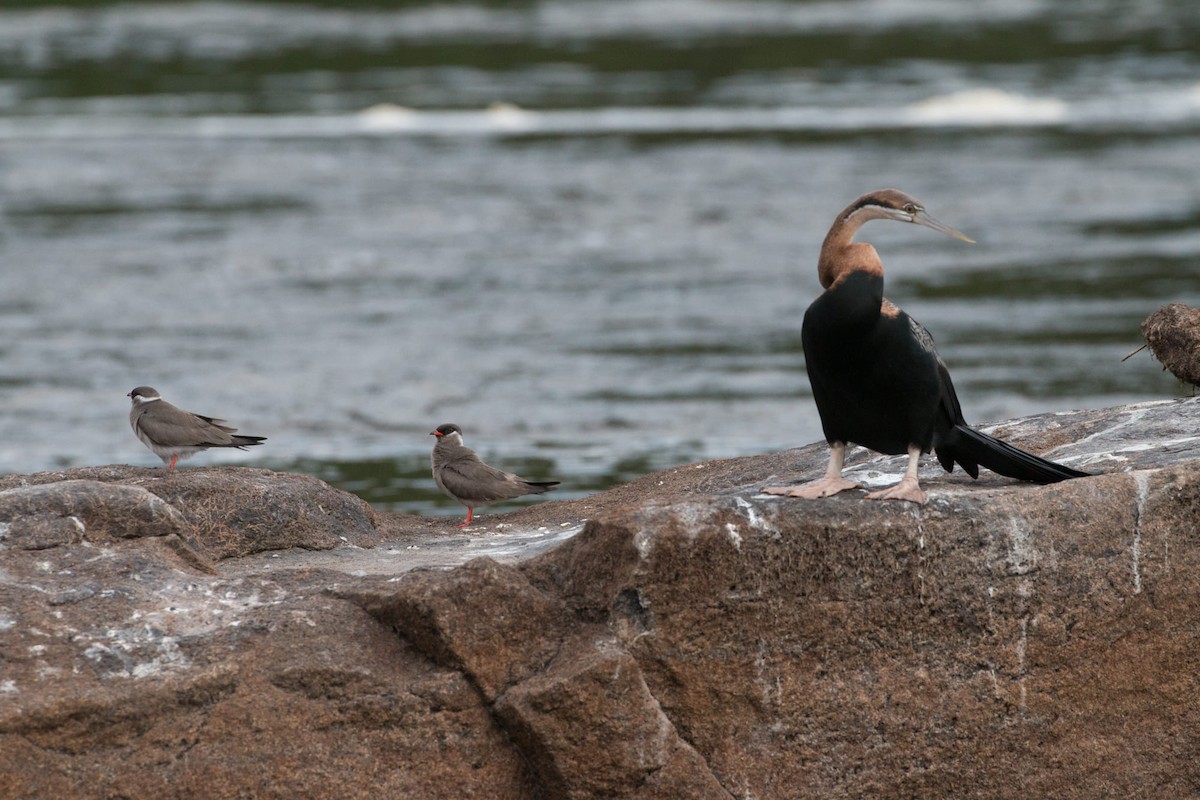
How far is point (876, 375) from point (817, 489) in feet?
1.78

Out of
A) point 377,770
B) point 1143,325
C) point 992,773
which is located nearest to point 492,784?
point 377,770

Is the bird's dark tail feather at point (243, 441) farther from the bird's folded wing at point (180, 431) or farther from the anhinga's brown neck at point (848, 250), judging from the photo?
the anhinga's brown neck at point (848, 250)

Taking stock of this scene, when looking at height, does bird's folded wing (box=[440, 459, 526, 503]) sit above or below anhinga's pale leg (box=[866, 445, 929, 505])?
below

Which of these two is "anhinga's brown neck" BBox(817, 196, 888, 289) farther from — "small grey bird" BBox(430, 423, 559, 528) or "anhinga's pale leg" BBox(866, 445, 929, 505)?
"small grey bird" BBox(430, 423, 559, 528)

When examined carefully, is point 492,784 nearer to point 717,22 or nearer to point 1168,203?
point 1168,203

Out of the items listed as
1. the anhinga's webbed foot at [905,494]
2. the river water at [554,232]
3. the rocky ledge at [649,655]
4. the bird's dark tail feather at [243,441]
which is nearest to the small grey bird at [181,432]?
the bird's dark tail feather at [243,441]

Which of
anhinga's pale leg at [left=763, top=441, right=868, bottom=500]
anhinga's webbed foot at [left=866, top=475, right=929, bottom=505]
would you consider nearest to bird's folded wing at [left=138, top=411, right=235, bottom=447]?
anhinga's pale leg at [left=763, top=441, right=868, bottom=500]

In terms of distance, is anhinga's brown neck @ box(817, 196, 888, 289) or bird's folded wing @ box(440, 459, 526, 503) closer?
anhinga's brown neck @ box(817, 196, 888, 289)

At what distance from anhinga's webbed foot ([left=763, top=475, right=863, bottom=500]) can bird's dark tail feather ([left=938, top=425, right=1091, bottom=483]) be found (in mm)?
543

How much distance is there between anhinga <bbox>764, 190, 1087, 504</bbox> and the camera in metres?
6.70

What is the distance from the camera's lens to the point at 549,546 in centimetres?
718

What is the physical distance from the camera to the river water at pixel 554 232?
16.2 meters

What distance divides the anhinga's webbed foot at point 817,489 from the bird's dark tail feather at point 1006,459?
543mm

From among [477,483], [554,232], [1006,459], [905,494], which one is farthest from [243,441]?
[554,232]
